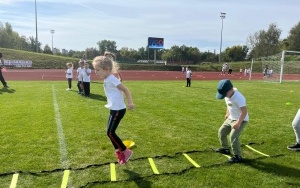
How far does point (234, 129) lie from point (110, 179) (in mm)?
2417

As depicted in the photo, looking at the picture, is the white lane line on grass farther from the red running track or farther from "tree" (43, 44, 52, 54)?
"tree" (43, 44, 52, 54)

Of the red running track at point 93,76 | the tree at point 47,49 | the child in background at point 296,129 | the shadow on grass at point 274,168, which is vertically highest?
the tree at point 47,49

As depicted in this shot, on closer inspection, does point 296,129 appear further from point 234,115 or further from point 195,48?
point 195,48

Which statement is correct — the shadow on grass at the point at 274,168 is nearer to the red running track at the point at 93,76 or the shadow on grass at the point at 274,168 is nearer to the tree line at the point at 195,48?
the red running track at the point at 93,76

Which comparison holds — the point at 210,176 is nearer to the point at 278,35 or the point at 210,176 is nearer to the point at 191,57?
the point at 278,35

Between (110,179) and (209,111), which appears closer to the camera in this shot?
(110,179)

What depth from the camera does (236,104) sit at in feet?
18.2

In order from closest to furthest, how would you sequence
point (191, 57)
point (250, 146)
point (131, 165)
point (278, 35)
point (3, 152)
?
point (131, 165) < point (3, 152) < point (250, 146) < point (278, 35) < point (191, 57)

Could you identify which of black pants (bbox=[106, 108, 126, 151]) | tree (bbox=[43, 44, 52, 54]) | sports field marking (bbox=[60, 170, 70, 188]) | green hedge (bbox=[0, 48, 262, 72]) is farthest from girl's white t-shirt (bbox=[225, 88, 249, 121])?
tree (bbox=[43, 44, 52, 54])

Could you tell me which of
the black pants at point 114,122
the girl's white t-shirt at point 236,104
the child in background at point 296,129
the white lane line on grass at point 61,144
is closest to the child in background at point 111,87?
the black pants at point 114,122

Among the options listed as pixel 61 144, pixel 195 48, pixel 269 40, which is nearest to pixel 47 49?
pixel 195 48

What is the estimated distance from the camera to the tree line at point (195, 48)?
81.8 m

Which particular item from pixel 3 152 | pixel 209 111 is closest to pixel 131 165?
pixel 3 152

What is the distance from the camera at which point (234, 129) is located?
5.60m
